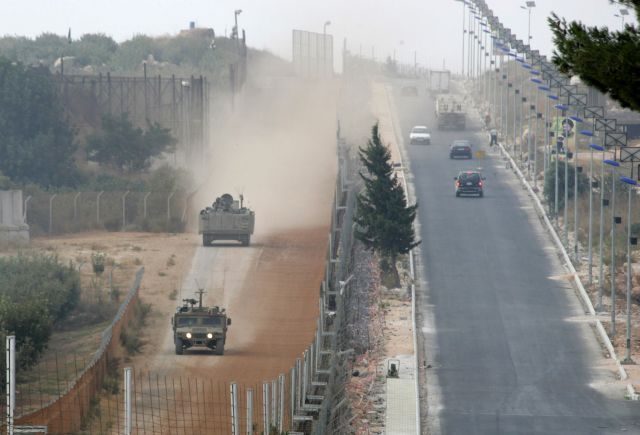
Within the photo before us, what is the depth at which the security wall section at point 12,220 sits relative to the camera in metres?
77.9

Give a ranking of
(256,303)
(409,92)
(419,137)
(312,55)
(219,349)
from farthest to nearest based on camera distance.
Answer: (409,92), (312,55), (419,137), (256,303), (219,349)

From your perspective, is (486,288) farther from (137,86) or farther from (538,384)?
(137,86)

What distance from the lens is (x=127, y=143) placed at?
101875mm

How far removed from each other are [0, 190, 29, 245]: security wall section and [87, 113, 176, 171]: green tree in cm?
2273

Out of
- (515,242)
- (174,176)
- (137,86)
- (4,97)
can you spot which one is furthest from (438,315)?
(137,86)

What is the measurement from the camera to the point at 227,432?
43.2 metres

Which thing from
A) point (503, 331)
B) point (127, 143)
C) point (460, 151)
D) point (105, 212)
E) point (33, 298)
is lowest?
point (503, 331)

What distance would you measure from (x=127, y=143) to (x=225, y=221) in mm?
29485

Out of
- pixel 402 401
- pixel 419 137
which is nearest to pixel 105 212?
pixel 419 137

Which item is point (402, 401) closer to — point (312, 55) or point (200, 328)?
point (200, 328)

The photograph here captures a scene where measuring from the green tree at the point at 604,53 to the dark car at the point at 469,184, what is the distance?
67.0 m

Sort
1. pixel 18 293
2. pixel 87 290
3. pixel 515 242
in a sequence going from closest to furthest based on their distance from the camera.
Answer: pixel 18 293 < pixel 87 290 < pixel 515 242

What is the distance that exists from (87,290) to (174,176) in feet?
95.1

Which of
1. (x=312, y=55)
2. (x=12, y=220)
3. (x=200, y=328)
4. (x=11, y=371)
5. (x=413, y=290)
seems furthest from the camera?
(x=312, y=55)
